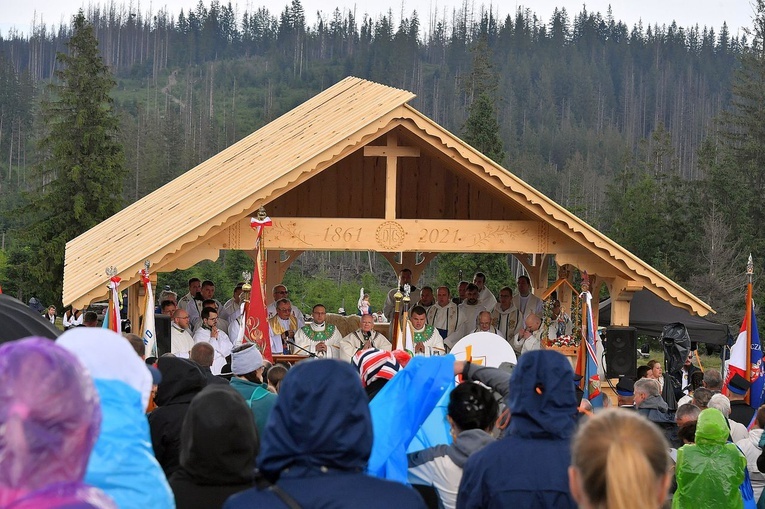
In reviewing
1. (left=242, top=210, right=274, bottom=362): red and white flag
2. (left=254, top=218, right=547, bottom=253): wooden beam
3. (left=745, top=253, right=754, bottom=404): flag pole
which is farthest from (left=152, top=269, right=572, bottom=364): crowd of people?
(left=745, top=253, right=754, bottom=404): flag pole

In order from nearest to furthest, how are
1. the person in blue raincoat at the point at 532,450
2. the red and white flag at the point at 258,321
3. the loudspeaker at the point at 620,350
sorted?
the person in blue raincoat at the point at 532,450, the red and white flag at the point at 258,321, the loudspeaker at the point at 620,350

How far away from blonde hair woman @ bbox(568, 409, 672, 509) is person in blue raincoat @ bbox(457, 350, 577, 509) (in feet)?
3.60

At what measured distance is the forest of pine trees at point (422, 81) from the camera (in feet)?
336

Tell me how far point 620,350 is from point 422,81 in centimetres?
12858

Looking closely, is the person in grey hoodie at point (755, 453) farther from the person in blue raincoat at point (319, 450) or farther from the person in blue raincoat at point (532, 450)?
the person in blue raincoat at point (319, 450)

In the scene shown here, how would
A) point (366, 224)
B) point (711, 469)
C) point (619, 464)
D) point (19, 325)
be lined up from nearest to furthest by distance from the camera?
point (619, 464), point (19, 325), point (711, 469), point (366, 224)

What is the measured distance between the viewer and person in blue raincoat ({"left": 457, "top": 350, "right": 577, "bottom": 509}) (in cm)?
474

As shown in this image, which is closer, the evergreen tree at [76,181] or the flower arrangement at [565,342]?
the flower arrangement at [565,342]

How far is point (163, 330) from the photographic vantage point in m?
14.1

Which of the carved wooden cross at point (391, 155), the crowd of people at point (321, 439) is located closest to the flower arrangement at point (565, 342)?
the carved wooden cross at point (391, 155)

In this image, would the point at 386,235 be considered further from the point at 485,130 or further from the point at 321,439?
the point at 485,130

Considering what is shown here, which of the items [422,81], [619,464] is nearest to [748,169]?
[619,464]

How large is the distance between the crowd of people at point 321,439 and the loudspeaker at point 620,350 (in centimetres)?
690

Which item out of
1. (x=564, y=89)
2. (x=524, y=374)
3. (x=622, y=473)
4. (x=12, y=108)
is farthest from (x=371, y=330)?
(x=564, y=89)
